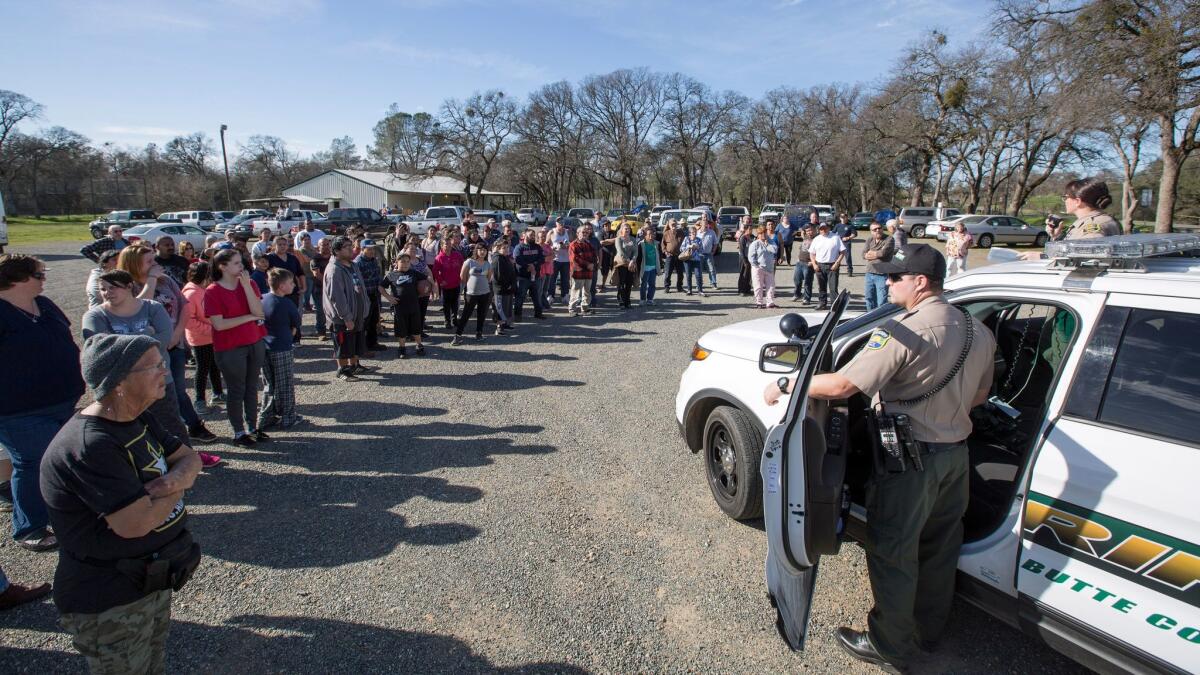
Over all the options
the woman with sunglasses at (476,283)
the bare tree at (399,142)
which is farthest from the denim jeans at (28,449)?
the bare tree at (399,142)

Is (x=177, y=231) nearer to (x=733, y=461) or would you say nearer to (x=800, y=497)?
(x=733, y=461)

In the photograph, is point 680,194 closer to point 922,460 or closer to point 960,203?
point 960,203

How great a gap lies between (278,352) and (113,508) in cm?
391

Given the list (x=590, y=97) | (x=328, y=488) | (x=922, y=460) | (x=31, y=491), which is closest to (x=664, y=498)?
(x=922, y=460)

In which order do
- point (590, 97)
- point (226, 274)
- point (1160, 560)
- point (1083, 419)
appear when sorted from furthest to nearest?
point (590, 97), point (226, 274), point (1083, 419), point (1160, 560)

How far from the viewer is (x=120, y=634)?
6.62 ft

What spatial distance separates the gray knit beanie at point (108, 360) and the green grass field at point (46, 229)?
126 ft

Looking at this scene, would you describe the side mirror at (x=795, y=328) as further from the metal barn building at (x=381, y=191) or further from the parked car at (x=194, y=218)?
the metal barn building at (x=381, y=191)

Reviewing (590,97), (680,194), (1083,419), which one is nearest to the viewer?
(1083,419)

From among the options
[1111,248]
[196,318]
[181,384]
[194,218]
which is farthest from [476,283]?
[194,218]

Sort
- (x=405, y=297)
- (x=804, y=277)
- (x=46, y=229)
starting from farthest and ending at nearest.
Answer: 1. (x=46, y=229)
2. (x=804, y=277)
3. (x=405, y=297)

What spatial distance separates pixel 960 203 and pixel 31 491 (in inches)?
2884

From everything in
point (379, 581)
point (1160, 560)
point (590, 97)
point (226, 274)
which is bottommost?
point (379, 581)

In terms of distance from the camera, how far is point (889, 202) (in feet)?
207
